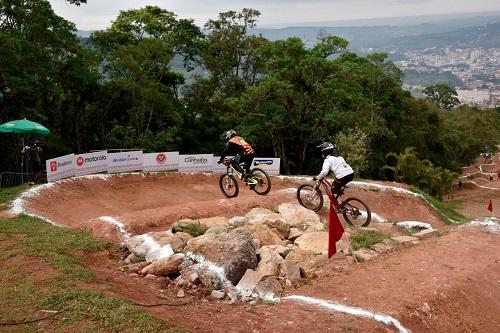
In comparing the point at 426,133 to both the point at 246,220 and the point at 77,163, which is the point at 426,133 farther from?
the point at 246,220

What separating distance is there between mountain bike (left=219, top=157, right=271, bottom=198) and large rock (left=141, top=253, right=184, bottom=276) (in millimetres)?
6631

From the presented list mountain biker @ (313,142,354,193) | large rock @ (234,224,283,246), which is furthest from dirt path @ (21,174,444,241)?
mountain biker @ (313,142,354,193)

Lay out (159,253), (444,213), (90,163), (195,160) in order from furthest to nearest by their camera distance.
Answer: (195,160) → (444,213) → (90,163) → (159,253)

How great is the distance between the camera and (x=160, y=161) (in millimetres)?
26172

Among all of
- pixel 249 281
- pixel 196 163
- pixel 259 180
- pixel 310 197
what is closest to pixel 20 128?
pixel 196 163

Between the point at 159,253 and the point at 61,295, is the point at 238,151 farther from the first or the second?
the point at 61,295

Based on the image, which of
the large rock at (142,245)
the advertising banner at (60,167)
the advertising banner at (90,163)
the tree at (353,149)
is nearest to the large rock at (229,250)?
the large rock at (142,245)

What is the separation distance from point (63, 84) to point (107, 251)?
2508 centimetres

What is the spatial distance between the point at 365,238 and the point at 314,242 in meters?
1.58

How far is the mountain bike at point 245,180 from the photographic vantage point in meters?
16.7

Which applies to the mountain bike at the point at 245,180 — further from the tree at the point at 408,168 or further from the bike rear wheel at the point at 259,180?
the tree at the point at 408,168

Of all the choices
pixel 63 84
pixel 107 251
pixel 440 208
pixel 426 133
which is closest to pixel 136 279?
pixel 107 251

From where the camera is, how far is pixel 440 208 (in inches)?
977

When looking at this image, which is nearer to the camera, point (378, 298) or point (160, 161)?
point (378, 298)
